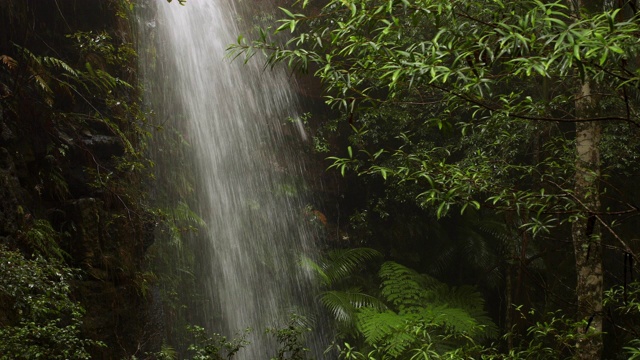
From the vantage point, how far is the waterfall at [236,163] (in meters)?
8.33

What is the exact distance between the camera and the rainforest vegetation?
2.68 meters

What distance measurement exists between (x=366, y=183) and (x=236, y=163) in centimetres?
255

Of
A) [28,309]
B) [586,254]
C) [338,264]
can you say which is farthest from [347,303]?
[28,309]

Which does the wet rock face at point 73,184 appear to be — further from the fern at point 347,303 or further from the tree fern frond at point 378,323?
the fern at point 347,303

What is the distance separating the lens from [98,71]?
5.20 m

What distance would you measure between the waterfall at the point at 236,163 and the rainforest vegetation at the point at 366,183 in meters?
0.39

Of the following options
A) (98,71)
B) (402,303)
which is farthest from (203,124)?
(402,303)

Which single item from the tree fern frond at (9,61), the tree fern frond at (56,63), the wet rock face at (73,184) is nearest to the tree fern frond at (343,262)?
the wet rock face at (73,184)

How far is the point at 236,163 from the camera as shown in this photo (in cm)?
942

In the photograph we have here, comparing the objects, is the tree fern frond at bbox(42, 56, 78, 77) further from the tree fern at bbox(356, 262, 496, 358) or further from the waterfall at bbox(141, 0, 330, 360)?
the tree fern at bbox(356, 262, 496, 358)

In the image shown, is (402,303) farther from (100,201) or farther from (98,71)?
(98,71)

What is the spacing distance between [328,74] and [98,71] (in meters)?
3.38

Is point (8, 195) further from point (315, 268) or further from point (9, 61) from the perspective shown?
point (315, 268)

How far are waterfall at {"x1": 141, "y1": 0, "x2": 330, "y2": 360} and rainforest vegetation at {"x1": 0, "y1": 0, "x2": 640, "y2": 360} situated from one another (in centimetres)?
39
